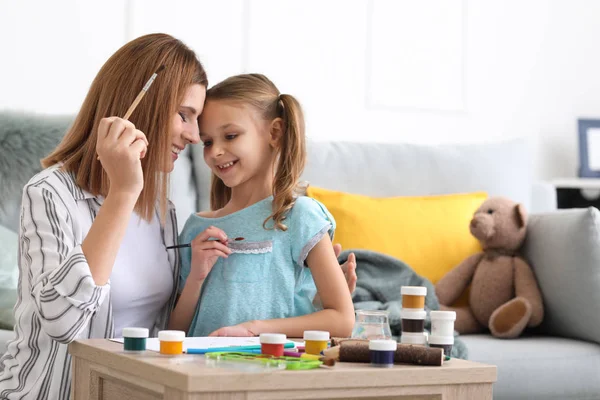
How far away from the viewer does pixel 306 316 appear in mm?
1412

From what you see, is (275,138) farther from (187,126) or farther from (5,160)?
(5,160)

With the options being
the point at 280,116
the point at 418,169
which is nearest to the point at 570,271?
the point at 418,169

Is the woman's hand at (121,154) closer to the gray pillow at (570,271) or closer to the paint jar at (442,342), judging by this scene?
the paint jar at (442,342)

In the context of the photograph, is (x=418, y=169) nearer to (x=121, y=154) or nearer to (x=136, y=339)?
(x=121, y=154)

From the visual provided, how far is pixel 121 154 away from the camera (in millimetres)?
1200

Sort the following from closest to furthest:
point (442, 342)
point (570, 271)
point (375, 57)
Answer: point (442, 342)
point (570, 271)
point (375, 57)

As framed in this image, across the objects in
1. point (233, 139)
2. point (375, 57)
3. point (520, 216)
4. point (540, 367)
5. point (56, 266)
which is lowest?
point (540, 367)

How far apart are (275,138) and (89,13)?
60.5 inches

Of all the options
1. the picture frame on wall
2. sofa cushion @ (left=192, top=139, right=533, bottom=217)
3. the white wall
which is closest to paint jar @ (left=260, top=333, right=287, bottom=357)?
sofa cushion @ (left=192, top=139, right=533, bottom=217)

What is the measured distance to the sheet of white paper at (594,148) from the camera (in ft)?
11.5

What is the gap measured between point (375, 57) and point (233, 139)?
6.09 feet

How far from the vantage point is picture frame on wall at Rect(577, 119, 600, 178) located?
3.51 m

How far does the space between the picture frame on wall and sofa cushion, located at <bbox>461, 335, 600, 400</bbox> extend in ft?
4.85

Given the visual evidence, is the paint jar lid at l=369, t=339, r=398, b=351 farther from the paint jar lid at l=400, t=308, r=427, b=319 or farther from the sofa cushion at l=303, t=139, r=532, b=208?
the sofa cushion at l=303, t=139, r=532, b=208
